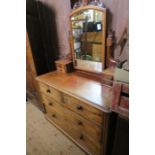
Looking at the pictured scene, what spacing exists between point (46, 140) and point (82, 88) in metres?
1.00

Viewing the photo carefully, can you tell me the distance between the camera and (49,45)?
6.99ft

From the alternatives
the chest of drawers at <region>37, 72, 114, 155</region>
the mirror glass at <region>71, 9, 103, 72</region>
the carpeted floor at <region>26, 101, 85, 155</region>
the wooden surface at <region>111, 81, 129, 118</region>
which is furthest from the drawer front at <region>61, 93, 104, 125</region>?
the carpeted floor at <region>26, 101, 85, 155</region>

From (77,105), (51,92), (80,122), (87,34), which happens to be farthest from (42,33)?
(80,122)

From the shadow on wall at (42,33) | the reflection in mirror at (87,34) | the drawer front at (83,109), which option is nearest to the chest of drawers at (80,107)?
the drawer front at (83,109)

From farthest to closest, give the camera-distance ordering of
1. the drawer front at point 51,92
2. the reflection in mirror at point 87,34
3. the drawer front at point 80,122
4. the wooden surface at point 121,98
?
1. the drawer front at point 51,92
2. the reflection in mirror at point 87,34
3. the drawer front at point 80,122
4. the wooden surface at point 121,98

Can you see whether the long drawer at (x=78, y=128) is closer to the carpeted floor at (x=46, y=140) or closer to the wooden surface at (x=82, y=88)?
the carpeted floor at (x=46, y=140)

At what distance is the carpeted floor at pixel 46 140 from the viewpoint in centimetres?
159

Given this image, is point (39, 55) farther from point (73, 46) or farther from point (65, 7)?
point (65, 7)

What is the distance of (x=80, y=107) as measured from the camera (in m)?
1.25

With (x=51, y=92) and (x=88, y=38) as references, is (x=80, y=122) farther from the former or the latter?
(x=88, y=38)

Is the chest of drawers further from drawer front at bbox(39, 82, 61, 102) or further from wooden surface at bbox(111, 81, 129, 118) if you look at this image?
wooden surface at bbox(111, 81, 129, 118)

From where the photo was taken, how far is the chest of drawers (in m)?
1.12

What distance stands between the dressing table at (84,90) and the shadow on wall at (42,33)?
443mm

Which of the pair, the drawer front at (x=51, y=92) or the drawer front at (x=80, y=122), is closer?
the drawer front at (x=80, y=122)
